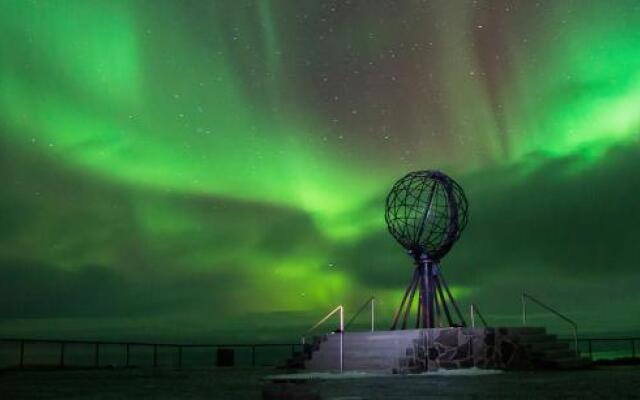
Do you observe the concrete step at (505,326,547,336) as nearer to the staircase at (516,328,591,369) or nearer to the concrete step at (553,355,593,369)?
the staircase at (516,328,591,369)

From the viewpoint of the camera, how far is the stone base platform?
82.5 feet

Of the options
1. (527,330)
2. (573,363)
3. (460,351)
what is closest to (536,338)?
(527,330)

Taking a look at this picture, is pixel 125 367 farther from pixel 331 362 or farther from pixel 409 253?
pixel 409 253

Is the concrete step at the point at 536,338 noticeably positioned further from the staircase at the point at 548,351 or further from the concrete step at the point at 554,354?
the concrete step at the point at 554,354

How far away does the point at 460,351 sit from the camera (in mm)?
25719

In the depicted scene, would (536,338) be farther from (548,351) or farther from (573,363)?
(573,363)

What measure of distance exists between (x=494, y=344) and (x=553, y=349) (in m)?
2.35

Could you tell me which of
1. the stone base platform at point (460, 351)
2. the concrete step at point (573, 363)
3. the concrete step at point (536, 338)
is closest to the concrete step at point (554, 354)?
the stone base platform at point (460, 351)

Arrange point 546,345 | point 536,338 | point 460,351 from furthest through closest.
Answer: point 536,338 → point 546,345 → point 460,351

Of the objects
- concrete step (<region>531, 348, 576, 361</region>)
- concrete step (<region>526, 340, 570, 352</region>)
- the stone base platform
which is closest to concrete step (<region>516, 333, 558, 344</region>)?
the stone base platform

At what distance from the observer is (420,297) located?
114ft

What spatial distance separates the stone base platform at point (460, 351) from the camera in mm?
25141

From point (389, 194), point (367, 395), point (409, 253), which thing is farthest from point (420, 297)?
point (367, 395)

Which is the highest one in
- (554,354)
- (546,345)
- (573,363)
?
(546,345)
